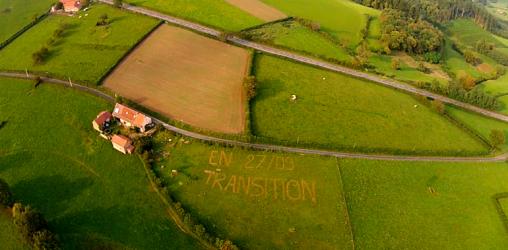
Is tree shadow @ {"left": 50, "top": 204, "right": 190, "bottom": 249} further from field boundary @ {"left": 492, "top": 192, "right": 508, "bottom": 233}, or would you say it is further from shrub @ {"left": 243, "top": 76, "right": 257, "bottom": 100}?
field boundary @ {"left": 492, "top": 192, "right": 508, "bottom": 233}

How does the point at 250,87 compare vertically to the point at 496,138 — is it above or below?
above

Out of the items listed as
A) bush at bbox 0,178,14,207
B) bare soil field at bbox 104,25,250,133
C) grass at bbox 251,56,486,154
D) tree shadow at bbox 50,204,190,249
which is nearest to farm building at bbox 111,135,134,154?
bare soil field at bbox 104,25,250,133

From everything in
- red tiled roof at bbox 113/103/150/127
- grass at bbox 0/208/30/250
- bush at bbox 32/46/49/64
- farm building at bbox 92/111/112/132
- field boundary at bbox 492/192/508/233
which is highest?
bush at bbox 32/46/49/64

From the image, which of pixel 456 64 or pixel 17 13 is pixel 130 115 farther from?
pixel 456 64

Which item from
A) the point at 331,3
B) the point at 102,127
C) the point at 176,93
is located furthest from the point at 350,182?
the point at 331,3

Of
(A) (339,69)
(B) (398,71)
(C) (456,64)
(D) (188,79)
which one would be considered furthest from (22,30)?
(C) (456,64)

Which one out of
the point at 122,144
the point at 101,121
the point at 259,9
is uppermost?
the point at 259,9
